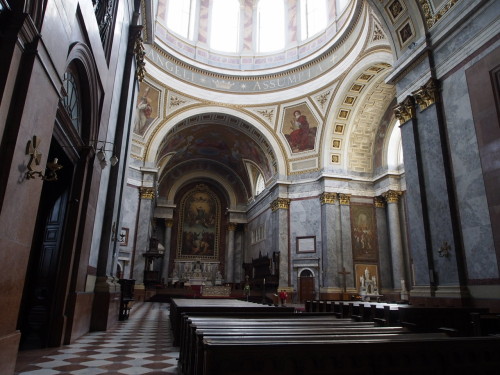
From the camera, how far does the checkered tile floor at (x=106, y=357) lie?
4.18 meters

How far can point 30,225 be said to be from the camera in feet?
13.2

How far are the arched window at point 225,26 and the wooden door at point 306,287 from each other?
14.8 meters

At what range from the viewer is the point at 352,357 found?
230 centimetres

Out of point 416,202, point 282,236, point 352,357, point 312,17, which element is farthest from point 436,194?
point 312,17

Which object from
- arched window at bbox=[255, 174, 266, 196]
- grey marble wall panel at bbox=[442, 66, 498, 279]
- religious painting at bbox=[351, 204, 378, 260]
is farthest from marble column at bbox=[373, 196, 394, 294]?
grey marble wall panel at bbox=[442, 66, 498, 279]

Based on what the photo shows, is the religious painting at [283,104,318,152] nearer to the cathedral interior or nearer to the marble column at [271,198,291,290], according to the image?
the cathedral interior

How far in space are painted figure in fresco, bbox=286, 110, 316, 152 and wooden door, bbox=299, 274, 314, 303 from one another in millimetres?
7425

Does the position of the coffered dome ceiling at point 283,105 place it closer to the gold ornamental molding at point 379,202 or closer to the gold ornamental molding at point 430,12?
the gold ornamental molding at point 379,202

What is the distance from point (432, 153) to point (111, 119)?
806 cm

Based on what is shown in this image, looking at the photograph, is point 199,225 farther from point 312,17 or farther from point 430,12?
point 430,12

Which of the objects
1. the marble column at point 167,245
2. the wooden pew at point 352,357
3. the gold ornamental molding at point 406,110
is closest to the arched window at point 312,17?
the gold ornamental molding at point 406,110

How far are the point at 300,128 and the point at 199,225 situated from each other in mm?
13630

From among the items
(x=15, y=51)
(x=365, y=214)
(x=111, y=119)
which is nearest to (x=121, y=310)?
(x=111, y=119)

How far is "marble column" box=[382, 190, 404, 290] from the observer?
17.9m
